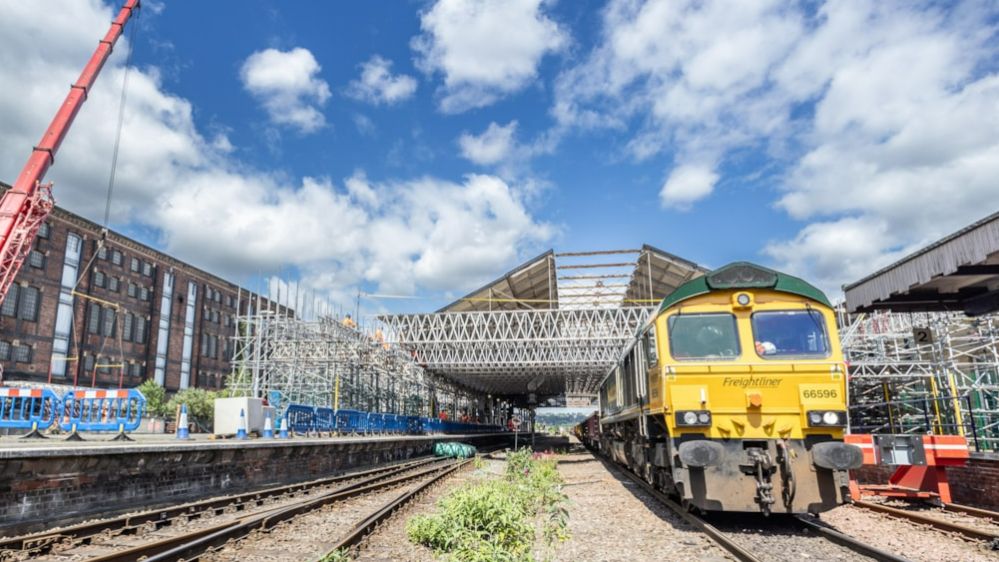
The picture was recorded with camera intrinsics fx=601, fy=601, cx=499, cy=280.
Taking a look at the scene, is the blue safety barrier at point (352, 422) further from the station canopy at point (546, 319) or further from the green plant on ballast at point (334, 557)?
the green plant on ballast at point (334, 557)

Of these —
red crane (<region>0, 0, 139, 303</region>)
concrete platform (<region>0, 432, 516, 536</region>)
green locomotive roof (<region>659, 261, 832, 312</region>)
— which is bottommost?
concrete platform (<region>0, 432, 516, 536</region>)

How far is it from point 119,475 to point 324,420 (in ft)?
45.4

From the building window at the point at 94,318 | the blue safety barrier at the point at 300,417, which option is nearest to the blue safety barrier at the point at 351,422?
the blue safety barrier at the point at 300,417

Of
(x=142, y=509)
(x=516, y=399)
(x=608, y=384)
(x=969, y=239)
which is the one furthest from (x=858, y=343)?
(x=516, y=399)

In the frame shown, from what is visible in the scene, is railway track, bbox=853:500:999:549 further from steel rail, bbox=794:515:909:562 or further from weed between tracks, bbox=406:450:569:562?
weed between tracks, bbox=406:450:569:562

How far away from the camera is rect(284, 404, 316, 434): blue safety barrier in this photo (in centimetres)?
2159

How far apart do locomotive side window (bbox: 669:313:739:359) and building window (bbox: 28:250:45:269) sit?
4109 centimetres

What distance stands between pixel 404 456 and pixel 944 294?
21399 millimetres

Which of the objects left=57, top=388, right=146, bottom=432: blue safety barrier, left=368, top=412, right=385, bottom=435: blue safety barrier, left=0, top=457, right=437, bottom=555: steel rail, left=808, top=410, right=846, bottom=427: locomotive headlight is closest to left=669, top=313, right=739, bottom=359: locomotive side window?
left=808, top=410, right=846, bottom=427: locomotive headlight

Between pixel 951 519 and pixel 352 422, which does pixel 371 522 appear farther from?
pixel 352 422

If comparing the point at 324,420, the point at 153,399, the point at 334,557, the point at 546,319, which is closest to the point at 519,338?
the point at 546,319

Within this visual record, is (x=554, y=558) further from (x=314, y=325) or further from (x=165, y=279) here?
(x=165, y=279)

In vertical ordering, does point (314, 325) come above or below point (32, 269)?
below

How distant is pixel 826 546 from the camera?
7.18 metres
